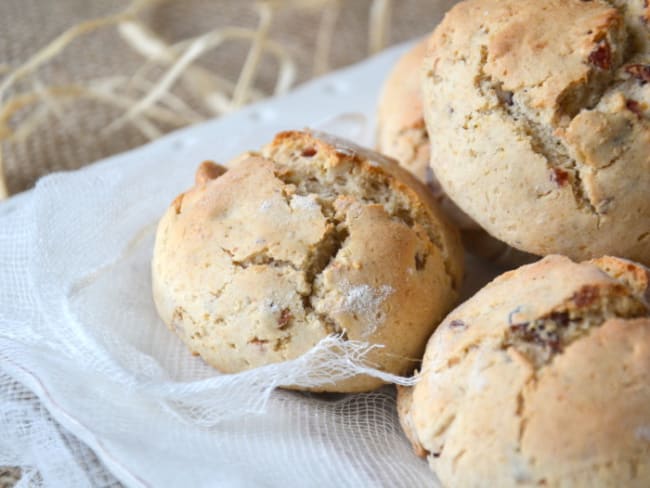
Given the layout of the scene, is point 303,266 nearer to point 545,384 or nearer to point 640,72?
point 545,384

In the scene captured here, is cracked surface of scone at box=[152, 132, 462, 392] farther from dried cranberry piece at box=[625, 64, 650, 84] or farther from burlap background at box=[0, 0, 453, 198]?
burlap background at box=[0, 0, 453, 198]

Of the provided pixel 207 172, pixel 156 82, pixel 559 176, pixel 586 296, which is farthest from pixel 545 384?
pixel 156 82

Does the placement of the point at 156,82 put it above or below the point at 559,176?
above

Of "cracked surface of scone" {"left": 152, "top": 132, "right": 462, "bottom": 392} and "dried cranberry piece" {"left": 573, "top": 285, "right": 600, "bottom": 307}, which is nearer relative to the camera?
"dried cranberry piece" {"left": 573, "top": 285, "right": 600, "bottom": 307}

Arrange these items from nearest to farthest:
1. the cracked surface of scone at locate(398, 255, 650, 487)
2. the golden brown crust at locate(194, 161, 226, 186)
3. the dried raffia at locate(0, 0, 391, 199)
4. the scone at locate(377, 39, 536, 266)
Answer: the cracked surface of scone at locate(398, 255, 650, 487), the golden brown crust at locate(194, 161, 226, 186), the scone at locate(377, 39, 536, 266), the dried raffia at locate(0, 0, 391, 199)

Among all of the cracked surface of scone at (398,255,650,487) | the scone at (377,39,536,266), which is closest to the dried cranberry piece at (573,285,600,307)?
the cracked surface of scone at (398,255,650,487)

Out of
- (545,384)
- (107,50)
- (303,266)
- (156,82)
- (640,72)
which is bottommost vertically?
(545,384)
